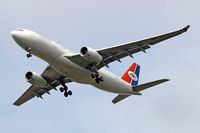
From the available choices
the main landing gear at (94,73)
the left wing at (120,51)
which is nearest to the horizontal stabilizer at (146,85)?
the left wing at (120,51)

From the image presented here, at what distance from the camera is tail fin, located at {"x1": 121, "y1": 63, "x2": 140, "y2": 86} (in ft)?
163

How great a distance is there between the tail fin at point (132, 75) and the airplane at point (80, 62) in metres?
1.01

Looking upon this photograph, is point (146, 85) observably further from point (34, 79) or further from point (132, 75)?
point (34, 79)

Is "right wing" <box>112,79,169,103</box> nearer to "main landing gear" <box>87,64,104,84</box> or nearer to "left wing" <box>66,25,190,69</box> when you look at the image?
"left wing" <box>66,25,190,69</box>

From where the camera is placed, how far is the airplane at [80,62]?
39.5 meters

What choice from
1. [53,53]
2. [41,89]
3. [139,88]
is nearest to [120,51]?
[53,53]

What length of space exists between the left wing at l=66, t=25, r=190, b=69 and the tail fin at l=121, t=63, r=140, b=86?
7040 millimetres

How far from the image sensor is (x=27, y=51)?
39312 millimetres

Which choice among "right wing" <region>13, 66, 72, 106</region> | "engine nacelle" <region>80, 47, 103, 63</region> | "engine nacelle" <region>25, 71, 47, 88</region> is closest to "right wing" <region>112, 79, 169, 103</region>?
"right wing" <region>13, 66, 72, 106</region>

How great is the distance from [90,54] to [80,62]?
2059mm

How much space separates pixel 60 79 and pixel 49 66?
7.84 feet

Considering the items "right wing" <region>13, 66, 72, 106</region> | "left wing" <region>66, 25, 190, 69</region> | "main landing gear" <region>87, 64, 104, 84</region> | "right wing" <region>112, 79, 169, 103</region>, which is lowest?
"right wing" <region>112, 79, 169, 103</region>

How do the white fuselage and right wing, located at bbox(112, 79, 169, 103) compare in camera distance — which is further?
right wing, located at bbox(112, 79, 169, 103)

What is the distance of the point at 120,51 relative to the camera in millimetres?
41844
